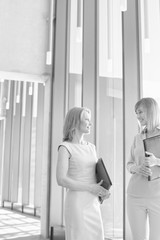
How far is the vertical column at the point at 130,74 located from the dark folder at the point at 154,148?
1487 mm

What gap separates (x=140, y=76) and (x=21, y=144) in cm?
746

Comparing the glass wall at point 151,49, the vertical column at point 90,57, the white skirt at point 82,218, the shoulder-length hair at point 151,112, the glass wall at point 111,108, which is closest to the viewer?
the white skirt at point 82,218

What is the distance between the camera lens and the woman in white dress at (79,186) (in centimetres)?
219

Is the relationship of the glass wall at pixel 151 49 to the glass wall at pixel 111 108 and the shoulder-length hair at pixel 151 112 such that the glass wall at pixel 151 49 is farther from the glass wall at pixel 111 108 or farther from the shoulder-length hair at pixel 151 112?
the shoulder-length hair at pixel 151 112

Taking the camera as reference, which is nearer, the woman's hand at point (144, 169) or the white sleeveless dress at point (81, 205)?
the white sleeveless dress at point (81, 205)

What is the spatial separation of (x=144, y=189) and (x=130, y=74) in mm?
1880

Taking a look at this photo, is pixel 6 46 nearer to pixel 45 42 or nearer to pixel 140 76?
pixel 45 42

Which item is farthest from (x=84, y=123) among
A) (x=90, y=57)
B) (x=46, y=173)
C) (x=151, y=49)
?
(x=46, y=173)

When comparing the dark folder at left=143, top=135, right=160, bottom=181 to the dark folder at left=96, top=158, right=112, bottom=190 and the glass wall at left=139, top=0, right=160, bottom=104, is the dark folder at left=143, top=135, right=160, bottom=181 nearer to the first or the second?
the dark folder at left=96, top=158, right=112, bottom=190

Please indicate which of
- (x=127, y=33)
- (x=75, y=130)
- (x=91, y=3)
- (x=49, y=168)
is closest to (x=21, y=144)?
(x=49, y=168)

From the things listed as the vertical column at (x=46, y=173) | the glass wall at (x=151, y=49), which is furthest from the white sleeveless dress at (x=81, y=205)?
the vertical column at (x=46, y=173)

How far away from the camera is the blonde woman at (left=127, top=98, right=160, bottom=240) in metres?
2.32

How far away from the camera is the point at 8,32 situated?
563 centimetres

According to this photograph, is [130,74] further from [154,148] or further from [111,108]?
[154,148]
